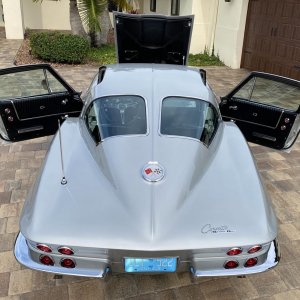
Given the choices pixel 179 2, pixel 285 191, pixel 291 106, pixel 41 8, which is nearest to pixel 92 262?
pixel 285 191

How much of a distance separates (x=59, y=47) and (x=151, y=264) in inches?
390

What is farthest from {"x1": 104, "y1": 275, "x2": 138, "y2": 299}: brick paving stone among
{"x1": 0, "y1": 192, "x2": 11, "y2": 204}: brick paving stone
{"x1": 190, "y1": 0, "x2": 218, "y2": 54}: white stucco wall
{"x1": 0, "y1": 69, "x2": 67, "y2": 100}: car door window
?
{"x1": 190, "y1": 0, "x2": 218, "y2": 54}: white stucco wall

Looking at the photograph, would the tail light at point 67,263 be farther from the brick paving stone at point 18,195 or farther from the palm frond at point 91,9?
the palm frond at point 91,9

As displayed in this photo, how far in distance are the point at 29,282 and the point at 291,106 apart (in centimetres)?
685

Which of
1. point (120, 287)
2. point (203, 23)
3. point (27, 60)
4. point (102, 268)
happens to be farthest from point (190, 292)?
point (203, 23)

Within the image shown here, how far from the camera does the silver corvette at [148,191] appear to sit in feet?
7.39

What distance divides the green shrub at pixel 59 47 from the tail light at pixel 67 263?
965 cm

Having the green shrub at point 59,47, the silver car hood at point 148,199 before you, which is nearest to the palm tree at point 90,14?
the green shrub at point 59,47

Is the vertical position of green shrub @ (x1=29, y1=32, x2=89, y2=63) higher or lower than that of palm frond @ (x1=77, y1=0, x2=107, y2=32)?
lower

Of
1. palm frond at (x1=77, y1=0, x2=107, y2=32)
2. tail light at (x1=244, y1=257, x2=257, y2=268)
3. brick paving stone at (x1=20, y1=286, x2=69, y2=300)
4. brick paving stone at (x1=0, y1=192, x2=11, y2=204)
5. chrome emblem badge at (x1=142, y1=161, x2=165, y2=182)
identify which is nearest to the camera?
tail light at (x1=244, y1=257, x2=257, y2=268)

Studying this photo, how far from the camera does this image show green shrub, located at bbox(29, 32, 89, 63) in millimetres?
10836

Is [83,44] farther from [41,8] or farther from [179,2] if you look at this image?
[41,8]

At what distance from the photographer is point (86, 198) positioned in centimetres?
247

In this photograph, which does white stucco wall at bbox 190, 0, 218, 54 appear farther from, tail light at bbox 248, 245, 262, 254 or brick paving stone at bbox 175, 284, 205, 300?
tail light at bbox 248, 245, 262, 254
